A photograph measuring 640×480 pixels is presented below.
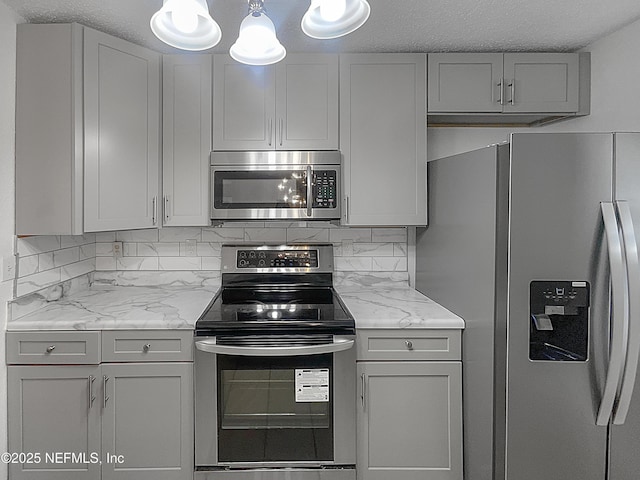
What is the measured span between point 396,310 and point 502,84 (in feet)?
4.42

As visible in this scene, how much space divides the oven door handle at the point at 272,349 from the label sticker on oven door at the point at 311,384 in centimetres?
12

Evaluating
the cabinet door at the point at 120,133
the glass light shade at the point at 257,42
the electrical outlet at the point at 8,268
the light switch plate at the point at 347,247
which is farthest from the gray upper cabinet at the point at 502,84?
the electrical outlet at the point at 8,268

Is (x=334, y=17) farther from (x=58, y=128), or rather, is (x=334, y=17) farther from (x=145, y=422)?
(x=145, y=422)

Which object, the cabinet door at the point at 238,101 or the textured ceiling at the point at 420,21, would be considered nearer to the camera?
the textured ceiling at the point at 420,21

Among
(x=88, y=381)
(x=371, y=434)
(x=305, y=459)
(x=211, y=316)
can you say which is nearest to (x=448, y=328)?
(x=371, y=434)

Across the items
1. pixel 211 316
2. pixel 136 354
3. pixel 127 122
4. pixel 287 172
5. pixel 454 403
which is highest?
pixel 127 122

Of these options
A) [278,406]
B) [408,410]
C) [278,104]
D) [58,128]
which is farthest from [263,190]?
[408,410]

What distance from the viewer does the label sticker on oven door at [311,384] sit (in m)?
2.10

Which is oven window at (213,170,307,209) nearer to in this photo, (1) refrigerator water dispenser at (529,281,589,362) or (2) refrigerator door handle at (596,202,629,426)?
(1) refrigerator water dispenser at (529,281,589,362)

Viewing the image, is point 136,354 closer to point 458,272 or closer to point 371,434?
point 371,434

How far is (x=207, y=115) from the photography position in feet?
8.05

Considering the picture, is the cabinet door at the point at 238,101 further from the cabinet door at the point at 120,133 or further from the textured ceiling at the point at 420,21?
the cabinet door at the point at 120,133

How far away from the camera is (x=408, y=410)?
2.12 metres

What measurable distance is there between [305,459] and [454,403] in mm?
736
